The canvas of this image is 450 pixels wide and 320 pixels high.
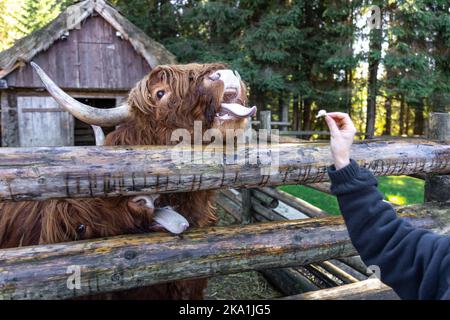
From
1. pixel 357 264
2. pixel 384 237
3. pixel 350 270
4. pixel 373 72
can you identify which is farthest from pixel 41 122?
pixel 373 72

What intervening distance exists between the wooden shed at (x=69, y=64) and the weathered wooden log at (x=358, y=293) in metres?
9.74

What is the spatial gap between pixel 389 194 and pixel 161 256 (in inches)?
309

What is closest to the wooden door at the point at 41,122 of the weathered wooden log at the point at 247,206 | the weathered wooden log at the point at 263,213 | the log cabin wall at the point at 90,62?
the log cabin wall at the point at 90,62

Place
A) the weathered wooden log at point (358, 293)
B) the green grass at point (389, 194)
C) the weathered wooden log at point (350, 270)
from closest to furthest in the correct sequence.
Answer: the weathered wooden log at point (358, 293) < the weathered wooden log at point (350, 270) < the green grass at point (389, 194)

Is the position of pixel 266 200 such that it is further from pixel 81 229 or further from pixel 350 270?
pixel 81 229

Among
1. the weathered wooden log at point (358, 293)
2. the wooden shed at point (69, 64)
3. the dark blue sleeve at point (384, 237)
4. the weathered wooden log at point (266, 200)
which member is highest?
the wooden shed at point (69, 64)

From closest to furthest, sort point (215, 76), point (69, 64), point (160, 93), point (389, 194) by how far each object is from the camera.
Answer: point (215, 76), point (160, 93), point (389, 194), point (69, 64)

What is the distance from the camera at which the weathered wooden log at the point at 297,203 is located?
4828 mm

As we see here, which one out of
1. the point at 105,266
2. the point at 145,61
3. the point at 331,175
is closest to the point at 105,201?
the point at 105,266

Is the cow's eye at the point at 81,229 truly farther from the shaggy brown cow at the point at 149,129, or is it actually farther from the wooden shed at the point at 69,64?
the wooden shed at the point at 69,64

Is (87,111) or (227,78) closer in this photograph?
(227,78)

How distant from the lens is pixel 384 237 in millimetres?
1167
